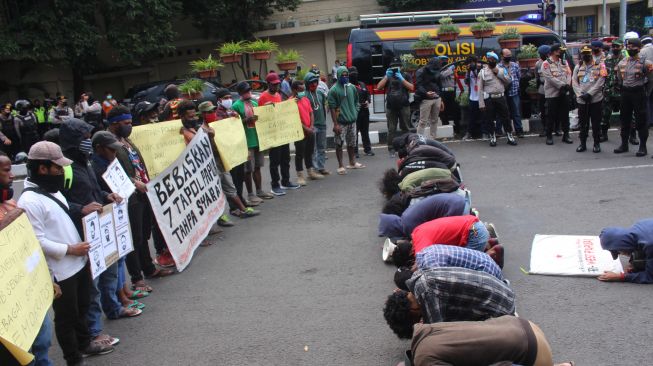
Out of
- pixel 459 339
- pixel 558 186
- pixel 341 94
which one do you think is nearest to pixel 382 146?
pixel 341 94

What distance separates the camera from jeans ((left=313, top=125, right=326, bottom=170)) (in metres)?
11.2

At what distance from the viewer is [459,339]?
3352 millimetres

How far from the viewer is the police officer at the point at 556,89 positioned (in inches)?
482

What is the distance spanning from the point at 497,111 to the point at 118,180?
29.5ft

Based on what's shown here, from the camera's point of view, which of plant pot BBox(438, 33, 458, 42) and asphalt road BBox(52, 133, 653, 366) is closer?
asphalt road BBox(52, 133, 653, 366)

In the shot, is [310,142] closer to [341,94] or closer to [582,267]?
[341,94]

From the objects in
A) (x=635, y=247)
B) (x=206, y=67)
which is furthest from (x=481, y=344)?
(x=206, y=67)

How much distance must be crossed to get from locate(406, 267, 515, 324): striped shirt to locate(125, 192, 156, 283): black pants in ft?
11.4

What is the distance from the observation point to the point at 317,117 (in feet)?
36.6

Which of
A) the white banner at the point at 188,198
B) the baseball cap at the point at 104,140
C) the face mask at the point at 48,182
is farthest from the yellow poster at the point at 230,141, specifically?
the face mask at the point at 48,182

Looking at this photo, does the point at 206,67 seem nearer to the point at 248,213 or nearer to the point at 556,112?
the point at 248,213

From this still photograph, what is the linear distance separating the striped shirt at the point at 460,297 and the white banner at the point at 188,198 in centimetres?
363

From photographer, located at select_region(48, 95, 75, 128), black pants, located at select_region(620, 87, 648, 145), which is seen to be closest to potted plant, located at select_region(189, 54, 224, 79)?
photographer, located at select_region(48, 95, 75, 128)

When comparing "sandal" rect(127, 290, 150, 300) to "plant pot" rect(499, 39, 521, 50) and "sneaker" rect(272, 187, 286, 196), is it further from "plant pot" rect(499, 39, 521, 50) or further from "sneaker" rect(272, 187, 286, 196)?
"plant pot" rect(499, 39, 521, 50)
